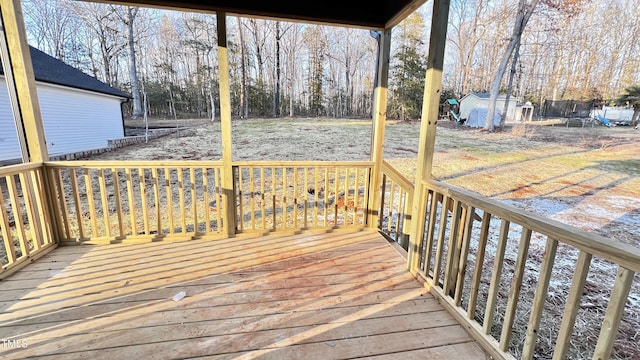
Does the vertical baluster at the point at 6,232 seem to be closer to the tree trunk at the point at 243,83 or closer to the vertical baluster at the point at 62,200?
the vertical baluster at the point at 62,200

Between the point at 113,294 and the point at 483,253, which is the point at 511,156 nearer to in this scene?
the point at 483,253

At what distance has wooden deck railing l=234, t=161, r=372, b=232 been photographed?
3.26 m

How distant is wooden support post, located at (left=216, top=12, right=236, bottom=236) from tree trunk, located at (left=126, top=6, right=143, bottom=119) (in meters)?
9.46

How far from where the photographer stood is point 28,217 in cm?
253

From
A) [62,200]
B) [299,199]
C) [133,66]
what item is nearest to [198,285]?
[62,200]

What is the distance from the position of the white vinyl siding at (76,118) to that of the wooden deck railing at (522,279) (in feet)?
32.1

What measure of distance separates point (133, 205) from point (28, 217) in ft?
2.64

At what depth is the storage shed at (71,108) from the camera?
7262 mm

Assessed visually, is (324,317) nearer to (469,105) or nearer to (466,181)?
Answer: (466,181)

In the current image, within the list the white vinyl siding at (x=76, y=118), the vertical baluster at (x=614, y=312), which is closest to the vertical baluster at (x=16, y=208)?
the vertical baluster at (x=614, y=312)

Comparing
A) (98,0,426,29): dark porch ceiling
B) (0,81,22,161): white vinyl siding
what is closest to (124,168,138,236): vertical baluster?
(98,0,426,29): dark porch ceiling

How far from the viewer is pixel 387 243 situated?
308 cm

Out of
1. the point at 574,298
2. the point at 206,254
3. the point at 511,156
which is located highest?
the point at 574,298

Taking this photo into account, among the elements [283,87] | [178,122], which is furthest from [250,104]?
[178,122]
